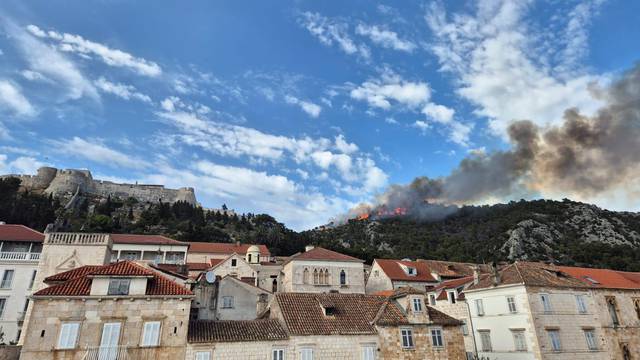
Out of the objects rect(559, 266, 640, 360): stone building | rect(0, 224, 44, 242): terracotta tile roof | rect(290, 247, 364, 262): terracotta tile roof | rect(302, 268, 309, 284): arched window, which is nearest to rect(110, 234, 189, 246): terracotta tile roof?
rect(0, 224, 44, 242): terracotta tile roof

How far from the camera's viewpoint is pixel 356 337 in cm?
2748

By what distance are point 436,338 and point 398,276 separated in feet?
77.2

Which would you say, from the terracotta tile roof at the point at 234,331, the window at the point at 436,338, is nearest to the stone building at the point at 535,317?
the window at the point at 436,338

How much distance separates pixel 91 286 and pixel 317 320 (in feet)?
50.8

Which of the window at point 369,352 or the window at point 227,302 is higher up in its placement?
the window at point 227,302

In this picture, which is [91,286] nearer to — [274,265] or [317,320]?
[317,320]

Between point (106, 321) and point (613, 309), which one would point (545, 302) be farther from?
point (106, 321)

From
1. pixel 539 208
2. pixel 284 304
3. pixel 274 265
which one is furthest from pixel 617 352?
pixel 539 208

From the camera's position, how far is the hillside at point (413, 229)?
302 ft

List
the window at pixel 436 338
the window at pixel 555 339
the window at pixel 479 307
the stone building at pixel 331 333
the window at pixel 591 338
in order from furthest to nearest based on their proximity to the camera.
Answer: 1. the window at pixel 479 307
2. the window at pixel 591 338
3. the window at pixel 555 339
4. the window at pixel 436 338
5. the stone building at pixel 331 333

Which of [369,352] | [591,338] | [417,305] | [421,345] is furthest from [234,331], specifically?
[591,338]

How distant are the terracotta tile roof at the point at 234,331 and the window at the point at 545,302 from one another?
78.1 ft

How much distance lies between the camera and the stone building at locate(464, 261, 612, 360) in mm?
32688

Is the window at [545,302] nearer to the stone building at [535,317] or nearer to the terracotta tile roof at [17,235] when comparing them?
the stone building at [535,317]
